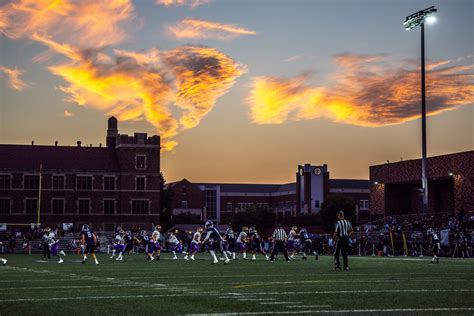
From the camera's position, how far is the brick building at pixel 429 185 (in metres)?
63.8

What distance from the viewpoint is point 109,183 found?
96.5m

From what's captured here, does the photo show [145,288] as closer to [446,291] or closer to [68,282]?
[68,282]

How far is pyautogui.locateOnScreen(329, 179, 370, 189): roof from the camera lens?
5684 inches

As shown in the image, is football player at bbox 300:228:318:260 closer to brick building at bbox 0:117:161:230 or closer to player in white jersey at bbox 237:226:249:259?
player in white jersey at bbox 237:226:249:259

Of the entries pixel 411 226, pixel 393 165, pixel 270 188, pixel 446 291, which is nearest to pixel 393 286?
pixel 446 291

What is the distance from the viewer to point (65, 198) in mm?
94625

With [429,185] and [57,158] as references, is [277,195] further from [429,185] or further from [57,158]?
[429,185]

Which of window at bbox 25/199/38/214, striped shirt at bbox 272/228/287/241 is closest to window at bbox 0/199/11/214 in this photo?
window at bbox 25/199/38/214

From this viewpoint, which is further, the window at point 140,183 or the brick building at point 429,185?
the window at point 140,183

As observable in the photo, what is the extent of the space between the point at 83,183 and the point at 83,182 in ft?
0.39

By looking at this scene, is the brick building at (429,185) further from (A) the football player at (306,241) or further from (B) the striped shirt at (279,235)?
(B) the striped shirt at (279,235)

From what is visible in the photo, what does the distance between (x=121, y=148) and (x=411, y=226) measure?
49.1m

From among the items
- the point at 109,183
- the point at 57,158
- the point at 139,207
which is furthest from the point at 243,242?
the point at 57,158

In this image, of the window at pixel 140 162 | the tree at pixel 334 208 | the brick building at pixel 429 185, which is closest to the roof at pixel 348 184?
the tree at pixel 334 208
